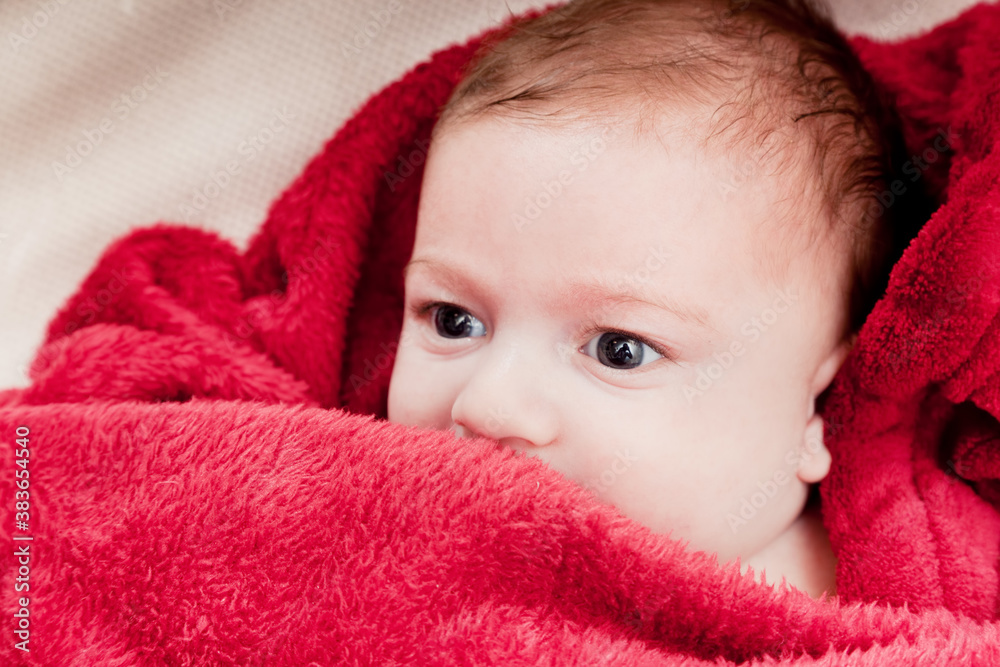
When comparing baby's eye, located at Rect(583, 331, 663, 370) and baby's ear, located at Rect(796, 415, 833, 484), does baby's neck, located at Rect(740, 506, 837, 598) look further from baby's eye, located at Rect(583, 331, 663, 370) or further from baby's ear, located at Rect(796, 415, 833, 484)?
baby's eye, located at Rect(583, 331, 663, 370)

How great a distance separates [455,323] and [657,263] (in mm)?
281

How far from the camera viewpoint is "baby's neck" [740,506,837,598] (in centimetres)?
116

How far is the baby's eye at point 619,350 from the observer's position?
39.5 inches

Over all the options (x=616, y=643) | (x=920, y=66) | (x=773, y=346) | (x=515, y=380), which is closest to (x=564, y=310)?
(x=515, y=380)
